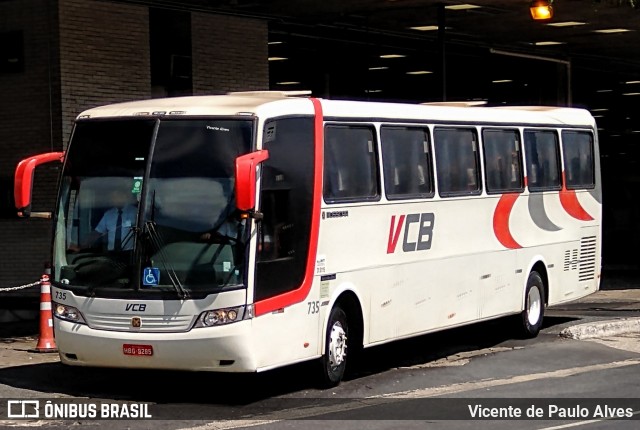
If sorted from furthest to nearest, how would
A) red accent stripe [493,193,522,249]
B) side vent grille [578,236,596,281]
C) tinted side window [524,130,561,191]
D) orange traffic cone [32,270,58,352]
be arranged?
side vent grille [578,236,596,281]
tinted side window [524,130,561,191]
red accent stripe [493,193,522,249]
orange traffic cone [32,270,58,352]

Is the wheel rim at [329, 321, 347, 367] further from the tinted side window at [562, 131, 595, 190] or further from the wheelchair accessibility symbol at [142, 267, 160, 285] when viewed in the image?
the tinted side window at [562, 131, 595, 190]

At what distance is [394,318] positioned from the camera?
14297mm

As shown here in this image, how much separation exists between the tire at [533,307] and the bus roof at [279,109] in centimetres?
258

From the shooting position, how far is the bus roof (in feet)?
39.9

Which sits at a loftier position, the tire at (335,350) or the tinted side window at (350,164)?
the tinted side window at (350,164)

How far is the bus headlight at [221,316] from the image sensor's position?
11.6 m

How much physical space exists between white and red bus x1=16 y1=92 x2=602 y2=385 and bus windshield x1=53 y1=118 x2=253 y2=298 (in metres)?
0.01

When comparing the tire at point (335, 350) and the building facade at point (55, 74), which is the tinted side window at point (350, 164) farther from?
the building facade at point (55, 74)

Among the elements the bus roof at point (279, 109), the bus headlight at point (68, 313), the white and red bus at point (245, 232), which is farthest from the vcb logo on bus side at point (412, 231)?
the bus headlight at point (68, 313)

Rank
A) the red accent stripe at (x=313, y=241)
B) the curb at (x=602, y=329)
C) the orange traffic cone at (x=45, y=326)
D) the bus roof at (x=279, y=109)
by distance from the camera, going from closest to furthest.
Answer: the red accent stripe at (x=313, y=241), the bus roof at (x=279, y=109), the orange traffic cone at (x=45, y=326), the curb at (x=602, y=329)

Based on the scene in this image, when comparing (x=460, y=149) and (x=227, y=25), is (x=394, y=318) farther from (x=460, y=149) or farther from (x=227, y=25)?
(x=227, y=25)

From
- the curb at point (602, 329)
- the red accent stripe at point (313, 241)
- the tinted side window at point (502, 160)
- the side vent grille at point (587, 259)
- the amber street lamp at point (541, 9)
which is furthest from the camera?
the side vent grille at point (587, 259)

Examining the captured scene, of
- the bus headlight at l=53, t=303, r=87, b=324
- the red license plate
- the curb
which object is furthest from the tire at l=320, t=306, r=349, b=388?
the curb

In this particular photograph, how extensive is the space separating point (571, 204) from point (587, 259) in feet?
3.76
